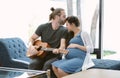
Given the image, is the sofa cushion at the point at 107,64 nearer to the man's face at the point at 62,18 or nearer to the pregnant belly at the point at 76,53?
the pregnant belly at the point at 76,53

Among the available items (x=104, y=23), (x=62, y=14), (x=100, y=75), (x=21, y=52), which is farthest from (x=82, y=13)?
(x=100, y=75)

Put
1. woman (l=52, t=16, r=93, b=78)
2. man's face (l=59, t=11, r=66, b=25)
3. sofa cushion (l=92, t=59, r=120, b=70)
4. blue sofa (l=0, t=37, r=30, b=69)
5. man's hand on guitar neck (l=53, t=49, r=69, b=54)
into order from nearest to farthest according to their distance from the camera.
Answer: woman (l=52, t=16, r=93, b=78) → man's hand on guitar neck (l=53, t=49, r=69, b=54) → sofa cushion (l=92, t=59, r=120, b=70) → man's face (l=59, t=11, r=66, b=25) → blue sofa (l=0, t=37, r=30, b=69)

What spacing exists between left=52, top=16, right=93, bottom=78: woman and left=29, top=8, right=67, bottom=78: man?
225mm

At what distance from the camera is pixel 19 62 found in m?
4.22

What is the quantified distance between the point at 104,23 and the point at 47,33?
1287 millimetres

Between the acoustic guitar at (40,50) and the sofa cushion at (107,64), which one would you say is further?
the acoustic guitar at (40,50)

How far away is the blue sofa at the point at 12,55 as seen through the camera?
423cm

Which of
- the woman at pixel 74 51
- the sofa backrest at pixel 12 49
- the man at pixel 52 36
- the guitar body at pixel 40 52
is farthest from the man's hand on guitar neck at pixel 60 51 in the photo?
the sofa backrest at pixel 12 49

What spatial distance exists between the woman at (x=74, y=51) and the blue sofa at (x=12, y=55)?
81cm

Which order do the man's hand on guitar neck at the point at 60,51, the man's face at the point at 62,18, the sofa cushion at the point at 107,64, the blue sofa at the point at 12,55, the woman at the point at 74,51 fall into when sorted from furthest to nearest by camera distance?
the blue sofa at the point at 12,55
the man's face at the point at 62,18
the sofa cushion at the point at 107,64
the man's hand on guitar neck at the point at 60,51
the woman at the point at 74,51

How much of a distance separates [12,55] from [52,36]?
89 cm

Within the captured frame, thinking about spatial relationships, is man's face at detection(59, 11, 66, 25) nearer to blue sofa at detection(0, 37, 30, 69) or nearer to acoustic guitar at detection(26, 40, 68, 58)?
acoustic guitar at detection(26, 40, 68, 58)

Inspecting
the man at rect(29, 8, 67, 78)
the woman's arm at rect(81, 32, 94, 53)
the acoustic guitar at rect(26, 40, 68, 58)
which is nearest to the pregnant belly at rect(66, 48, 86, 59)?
the woman's arm at rect(81, 32, 94, 53)

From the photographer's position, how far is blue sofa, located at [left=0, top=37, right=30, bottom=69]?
167 inches
